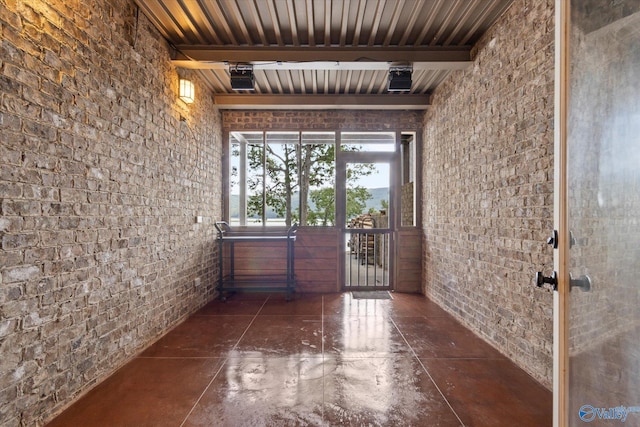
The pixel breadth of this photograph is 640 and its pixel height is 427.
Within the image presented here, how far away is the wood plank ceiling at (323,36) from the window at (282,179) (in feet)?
3.49

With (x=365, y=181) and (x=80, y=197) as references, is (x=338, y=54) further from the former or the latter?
(x=80, y=197)

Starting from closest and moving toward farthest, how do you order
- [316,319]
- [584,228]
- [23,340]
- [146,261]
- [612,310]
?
[612,310] → [584,228] → [23,340] → [146,261] → [316,319]

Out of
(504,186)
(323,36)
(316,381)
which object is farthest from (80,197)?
(504,186)

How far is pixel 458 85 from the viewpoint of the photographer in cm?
378

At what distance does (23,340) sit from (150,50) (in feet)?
8.76

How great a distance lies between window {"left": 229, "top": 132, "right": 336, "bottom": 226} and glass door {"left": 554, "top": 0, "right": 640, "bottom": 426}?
157 inches

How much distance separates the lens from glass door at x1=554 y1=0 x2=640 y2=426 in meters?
1.15

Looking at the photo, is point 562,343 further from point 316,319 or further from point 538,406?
point 316,319

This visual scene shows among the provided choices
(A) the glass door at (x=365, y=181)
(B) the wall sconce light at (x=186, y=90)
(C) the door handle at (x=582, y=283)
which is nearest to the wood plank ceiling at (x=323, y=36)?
(B) the wall sconce light at (x=186, y=90)

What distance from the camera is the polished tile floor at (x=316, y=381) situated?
1930 millimetres

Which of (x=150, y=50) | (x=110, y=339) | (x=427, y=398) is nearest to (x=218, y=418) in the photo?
(x=110, y=339)

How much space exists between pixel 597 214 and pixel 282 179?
4427 mm

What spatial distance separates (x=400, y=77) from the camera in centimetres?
354

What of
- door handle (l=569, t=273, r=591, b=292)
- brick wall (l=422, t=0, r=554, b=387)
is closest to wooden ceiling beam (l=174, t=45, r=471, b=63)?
brick wall (l=422, t=0, r=554, b=387)
